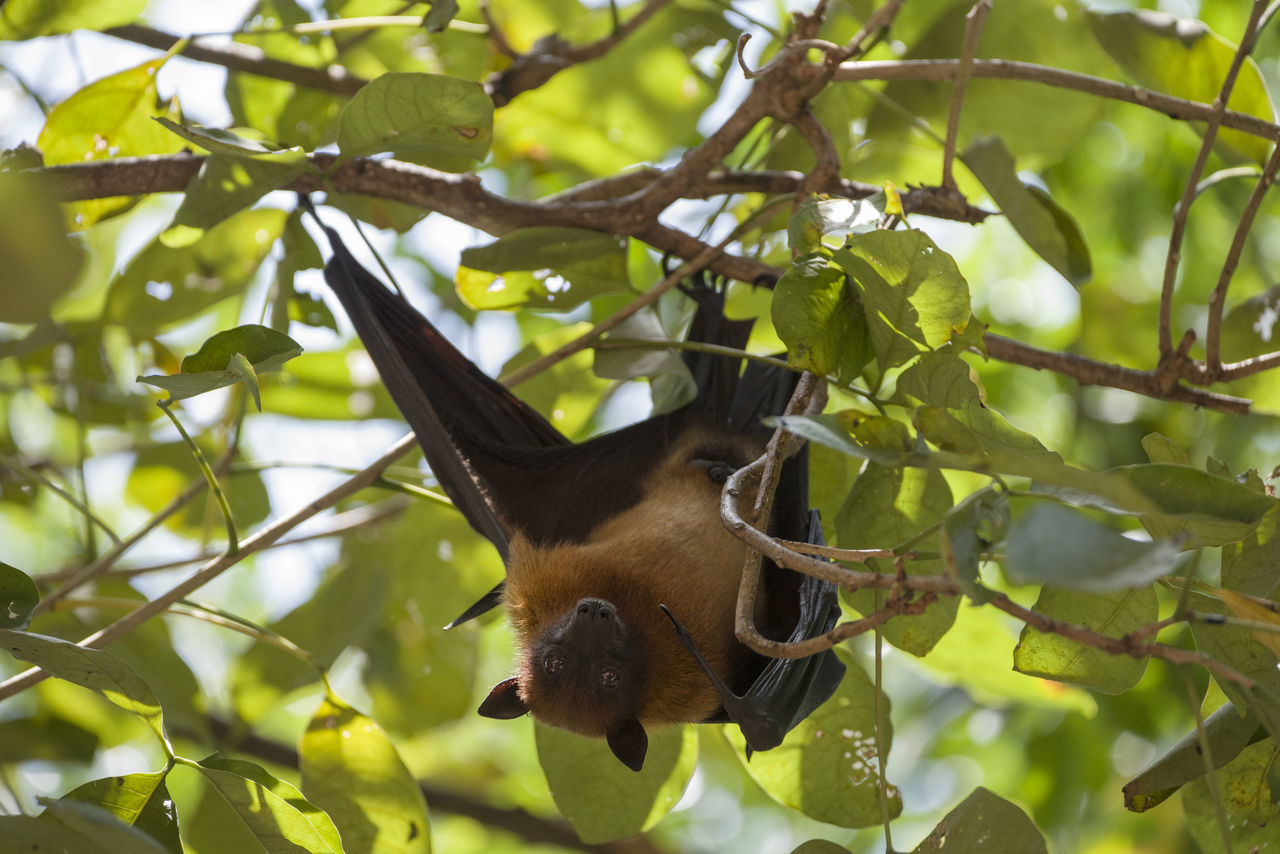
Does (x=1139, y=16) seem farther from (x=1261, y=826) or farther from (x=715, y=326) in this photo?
(x=1261, y=826)

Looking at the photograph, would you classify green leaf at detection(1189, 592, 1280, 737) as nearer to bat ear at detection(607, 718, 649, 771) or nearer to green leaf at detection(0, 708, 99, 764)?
bat ear at detection(607, 718, 649, 771)

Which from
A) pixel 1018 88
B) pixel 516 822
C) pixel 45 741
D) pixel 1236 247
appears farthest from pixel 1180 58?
pixel 516 822

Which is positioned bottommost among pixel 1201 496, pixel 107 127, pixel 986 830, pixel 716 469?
pixel 716 469

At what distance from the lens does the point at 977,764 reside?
623cm

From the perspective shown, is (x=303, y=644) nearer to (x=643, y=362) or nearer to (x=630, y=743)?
(x=630, y=743)

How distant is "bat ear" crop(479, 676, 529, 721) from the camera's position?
11.0 ft

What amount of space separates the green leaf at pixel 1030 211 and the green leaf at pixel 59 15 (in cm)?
263

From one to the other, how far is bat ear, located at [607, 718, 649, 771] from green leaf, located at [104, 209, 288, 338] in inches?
88.0

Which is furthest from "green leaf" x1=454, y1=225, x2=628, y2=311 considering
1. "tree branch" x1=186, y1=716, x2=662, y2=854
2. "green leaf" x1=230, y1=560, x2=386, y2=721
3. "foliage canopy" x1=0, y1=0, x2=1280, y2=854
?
"tree branch" x1=186, y1=716, x2=662, y2=854

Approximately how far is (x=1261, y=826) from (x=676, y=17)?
3.48 metres

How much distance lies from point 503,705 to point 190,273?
6.57 feet

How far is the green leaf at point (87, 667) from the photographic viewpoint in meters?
2.06

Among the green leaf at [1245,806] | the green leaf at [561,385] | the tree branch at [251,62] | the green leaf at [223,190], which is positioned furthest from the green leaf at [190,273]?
the green leaf at [1245,806]

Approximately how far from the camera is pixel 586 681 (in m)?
3.31
